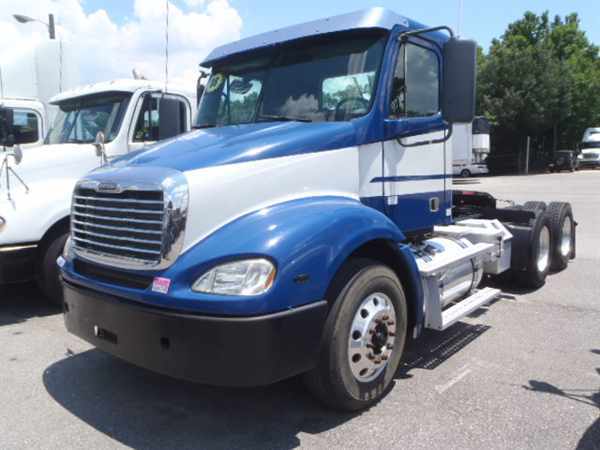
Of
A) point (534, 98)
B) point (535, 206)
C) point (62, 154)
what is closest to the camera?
point (62, 154)

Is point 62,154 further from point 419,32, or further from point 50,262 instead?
point 419,32

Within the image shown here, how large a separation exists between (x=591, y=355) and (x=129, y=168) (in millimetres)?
4030

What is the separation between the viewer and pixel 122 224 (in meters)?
3.36

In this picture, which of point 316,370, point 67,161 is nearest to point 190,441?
point 316,370

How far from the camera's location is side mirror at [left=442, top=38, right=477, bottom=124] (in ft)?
13.1

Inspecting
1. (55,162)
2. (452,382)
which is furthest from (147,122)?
(452,382)

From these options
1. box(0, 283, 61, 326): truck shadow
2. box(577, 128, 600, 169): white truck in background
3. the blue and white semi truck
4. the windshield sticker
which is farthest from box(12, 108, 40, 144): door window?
box(577, 128, 600, 169): white truck in background

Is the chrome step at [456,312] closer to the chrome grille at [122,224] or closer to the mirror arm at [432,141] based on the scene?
the mirror arm at [432,141]

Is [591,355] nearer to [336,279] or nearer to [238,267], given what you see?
[336,279]

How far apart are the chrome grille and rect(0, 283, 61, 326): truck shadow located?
275 centimetres

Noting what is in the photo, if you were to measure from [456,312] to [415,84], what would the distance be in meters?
1.91

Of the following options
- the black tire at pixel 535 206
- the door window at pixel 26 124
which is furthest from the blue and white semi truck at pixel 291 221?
the door window at pixel 26 124

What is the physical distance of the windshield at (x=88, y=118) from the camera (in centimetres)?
686

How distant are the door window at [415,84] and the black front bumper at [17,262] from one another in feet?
12.9
